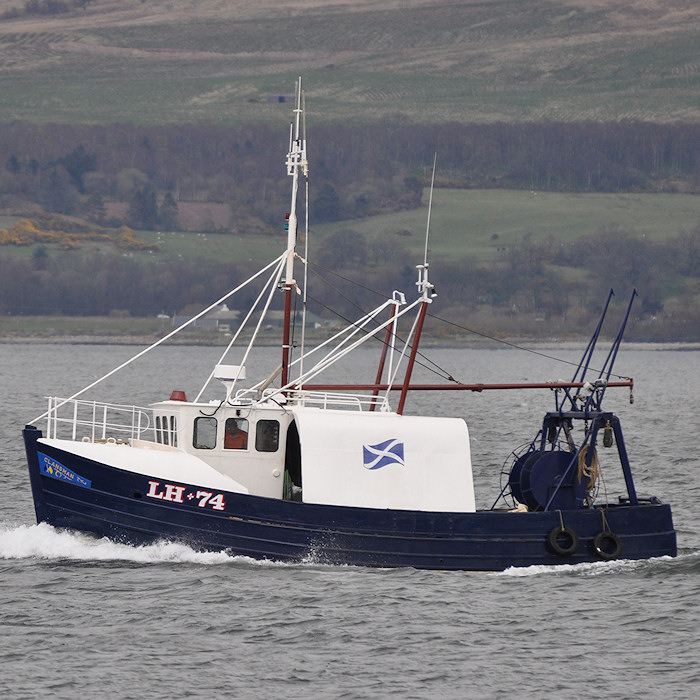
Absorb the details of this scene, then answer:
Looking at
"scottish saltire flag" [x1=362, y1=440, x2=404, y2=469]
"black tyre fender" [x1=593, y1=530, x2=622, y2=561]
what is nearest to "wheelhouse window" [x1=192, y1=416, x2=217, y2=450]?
Answer: "scottish saltire flag" [x1=362, y1=440, x2=404, y2=469]

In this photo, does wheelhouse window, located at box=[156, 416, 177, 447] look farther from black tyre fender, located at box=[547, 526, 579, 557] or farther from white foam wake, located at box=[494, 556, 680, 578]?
black tyre fender, located at box=[547, 526, 579, 557]

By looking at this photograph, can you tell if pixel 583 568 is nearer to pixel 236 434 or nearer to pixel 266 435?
pixel 266 435

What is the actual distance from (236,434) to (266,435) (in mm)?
582

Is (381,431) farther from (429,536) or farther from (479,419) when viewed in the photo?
(479,419)

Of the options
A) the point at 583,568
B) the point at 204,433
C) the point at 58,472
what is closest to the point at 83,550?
the point at 58,472

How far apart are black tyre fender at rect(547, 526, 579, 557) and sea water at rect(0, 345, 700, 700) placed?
1.29 ft

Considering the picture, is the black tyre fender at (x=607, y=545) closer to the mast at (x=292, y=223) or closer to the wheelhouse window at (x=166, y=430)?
the mast at (x=292, y=223)

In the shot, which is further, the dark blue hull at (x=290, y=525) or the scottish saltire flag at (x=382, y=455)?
the scottish saltire flag at (x=382, y=455)

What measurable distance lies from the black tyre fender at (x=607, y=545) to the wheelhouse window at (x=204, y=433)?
7601mm

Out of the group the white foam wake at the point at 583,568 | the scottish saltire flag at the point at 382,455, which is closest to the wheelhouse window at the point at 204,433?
the scottish saltire flag at the point at 382,455

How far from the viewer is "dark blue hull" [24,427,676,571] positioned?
24891 millimetres

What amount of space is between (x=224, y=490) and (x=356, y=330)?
437 cm

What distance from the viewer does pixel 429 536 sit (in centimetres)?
2517

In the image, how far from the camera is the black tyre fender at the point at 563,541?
25625 mm
